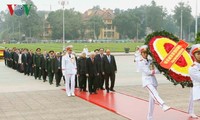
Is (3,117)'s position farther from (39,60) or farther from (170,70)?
(39,60)

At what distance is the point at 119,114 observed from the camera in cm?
997

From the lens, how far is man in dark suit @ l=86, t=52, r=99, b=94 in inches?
559

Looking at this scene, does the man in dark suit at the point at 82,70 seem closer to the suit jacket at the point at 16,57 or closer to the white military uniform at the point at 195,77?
the white military uniform at the point at 195,77

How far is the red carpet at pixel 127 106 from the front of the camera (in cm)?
957

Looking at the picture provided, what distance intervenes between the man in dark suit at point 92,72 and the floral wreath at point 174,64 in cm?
572

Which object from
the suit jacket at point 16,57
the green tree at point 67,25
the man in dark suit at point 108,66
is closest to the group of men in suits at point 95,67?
the man in dark suit at point 108,66

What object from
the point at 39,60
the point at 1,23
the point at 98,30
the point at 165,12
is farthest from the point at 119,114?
the point at 1,23

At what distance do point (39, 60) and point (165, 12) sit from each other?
118m

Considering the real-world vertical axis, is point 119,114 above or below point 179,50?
below

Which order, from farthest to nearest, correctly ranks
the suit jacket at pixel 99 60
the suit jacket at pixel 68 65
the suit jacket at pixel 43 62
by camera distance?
the suit jacket at pixel 43 62 < the suit jacket at pixel 99 60 < the suit jacket at pixel 68 65

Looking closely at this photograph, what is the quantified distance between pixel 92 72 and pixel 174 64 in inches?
245

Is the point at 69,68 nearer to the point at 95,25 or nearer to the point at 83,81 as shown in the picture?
the point at 83,81

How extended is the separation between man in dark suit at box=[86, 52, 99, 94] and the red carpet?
30 cm

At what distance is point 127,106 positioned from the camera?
1121 centimetres
